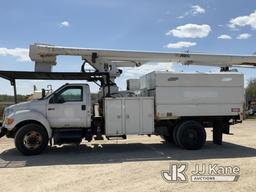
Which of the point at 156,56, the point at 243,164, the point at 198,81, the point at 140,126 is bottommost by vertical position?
the point at 243,164

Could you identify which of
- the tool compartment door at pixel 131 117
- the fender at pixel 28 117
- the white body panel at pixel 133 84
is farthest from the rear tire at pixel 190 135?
the fender at pixel 28 117

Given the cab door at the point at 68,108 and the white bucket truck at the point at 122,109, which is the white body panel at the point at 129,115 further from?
the cab door at the point at 68,108

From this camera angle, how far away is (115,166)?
11555mm

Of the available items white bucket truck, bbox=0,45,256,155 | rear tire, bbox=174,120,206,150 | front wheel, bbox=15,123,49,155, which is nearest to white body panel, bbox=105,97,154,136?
white bucket truck, bbox=0,45,256,155

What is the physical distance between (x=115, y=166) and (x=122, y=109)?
3.43 m

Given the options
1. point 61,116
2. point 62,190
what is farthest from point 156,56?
point 62,190

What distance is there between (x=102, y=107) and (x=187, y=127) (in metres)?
3.18

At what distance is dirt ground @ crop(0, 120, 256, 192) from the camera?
8940 mm

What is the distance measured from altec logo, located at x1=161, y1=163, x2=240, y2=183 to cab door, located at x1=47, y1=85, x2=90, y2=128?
4094 mm

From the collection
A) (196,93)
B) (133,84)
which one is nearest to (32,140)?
(133,84)

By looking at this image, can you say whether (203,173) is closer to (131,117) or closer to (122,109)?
(131,117)

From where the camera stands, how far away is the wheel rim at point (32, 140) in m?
13.6

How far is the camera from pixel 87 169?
11.1m

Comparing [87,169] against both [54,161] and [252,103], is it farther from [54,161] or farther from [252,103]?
[252,103]
